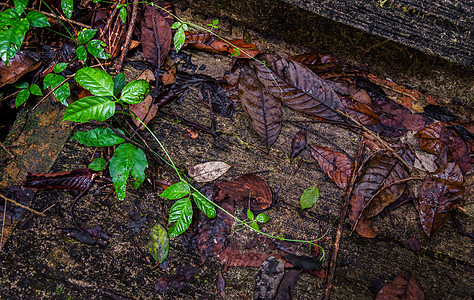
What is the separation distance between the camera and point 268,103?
169cm

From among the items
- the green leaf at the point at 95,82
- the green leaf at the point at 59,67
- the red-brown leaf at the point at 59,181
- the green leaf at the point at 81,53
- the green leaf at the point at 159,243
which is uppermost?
the green leaf at the point at 81,53

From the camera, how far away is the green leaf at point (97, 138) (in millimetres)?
1366

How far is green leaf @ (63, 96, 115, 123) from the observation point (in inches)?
50.6

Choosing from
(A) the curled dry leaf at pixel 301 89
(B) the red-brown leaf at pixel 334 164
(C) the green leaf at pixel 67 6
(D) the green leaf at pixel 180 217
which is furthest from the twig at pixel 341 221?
(C) the green leaf at pixel 67 6

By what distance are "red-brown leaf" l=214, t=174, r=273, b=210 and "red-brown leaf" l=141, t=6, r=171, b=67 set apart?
918 mm

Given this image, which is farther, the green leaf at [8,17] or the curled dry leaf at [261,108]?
the curled dry leaf at [261,108]

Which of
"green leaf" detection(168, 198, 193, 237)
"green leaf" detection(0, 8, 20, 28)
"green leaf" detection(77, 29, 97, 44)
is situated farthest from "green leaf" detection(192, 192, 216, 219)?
"green leaf" detection(0, 8, 20, 28)

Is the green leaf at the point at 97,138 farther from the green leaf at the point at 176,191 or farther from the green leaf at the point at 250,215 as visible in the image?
the green leaf at the point at 250,215

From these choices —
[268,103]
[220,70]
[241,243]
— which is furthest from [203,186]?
[220,70]

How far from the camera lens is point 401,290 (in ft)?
4.71

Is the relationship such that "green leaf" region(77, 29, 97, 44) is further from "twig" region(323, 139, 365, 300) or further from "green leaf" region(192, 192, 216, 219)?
"twig" region(323, 139, 365, 300)

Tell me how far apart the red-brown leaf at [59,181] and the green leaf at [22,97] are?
0.50m

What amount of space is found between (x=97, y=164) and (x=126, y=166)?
25 centimetres

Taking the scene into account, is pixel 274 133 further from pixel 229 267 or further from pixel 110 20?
pixel 110 20
